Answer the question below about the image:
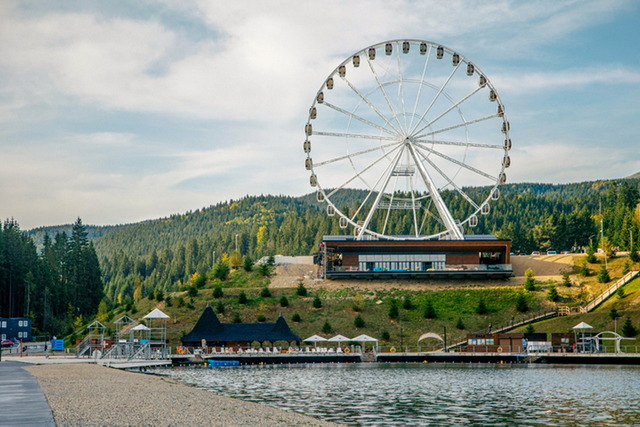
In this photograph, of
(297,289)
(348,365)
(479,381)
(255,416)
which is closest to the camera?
(255,416)

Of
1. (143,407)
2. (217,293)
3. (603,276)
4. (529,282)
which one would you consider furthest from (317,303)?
(143,407)

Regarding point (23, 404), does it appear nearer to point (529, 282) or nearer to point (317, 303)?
point (317, 303)

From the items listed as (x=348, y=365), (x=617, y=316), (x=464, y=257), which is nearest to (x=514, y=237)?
(x=464, y=257)

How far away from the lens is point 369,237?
4129 inches

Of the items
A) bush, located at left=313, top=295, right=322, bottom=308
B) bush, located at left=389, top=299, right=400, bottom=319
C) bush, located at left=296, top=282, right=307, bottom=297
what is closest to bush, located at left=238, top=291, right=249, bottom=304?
bush, located at left=296, top=282, right=307, bottom=297

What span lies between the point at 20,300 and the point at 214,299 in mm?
48537

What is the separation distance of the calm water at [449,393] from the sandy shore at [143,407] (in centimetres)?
304

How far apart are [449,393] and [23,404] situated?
82.6 ft

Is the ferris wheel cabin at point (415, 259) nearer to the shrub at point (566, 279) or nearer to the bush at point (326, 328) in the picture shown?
the shrub at point (566, 279)

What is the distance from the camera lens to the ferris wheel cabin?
104312mm

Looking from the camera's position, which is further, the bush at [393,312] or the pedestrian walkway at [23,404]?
the bush at [393,312]

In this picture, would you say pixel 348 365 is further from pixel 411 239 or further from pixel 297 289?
pixel 411 239

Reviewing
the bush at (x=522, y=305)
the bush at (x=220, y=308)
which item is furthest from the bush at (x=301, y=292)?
the bush at (x=522, y=305)

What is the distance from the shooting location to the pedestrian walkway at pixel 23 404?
1986cm
